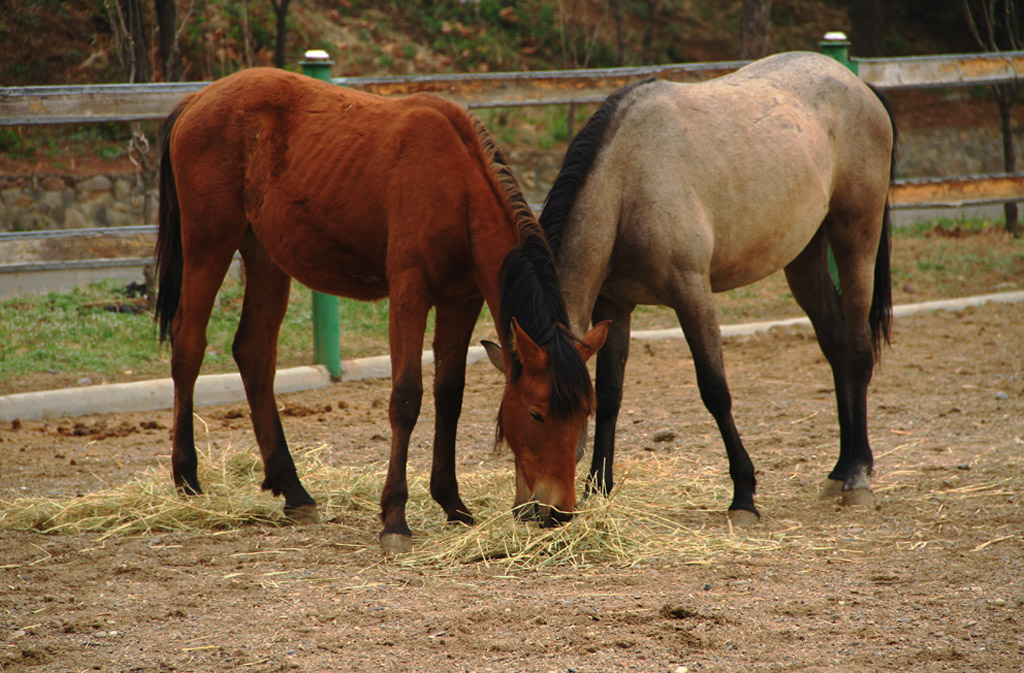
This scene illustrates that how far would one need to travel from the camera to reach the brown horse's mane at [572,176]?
4270 millimetres

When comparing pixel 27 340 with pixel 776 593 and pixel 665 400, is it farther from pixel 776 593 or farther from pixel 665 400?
pixel 776 593

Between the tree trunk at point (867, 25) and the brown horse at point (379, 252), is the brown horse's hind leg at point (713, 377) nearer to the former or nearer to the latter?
the brown horse at point (379, 252)

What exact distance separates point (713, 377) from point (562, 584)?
1250 mm

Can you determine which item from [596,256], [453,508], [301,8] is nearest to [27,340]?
[453,508]

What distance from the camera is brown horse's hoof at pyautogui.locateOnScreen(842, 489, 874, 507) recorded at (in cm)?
464

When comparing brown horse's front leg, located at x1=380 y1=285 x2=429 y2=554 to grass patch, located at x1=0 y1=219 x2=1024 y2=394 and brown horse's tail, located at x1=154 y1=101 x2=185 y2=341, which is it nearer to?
brown horse's tail, located at x1=154 y1=101 x2=185 y2=341

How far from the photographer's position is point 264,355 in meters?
4.80

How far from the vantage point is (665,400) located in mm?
6590

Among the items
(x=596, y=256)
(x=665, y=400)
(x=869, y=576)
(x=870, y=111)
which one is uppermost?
(x=870, y=111)

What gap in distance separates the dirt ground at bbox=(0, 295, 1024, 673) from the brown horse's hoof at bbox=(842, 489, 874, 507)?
0.09 m

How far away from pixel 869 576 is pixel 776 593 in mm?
428

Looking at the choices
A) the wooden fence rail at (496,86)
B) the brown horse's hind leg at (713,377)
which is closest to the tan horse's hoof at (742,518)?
the brown horse's hind leg at (713,377)

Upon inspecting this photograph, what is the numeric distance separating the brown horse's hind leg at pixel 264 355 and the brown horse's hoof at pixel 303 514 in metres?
0.06

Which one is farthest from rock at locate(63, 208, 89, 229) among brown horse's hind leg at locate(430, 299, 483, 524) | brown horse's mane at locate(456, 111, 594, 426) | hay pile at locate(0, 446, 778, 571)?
brown horse's mane at locate(456, 111, 594, 426)
